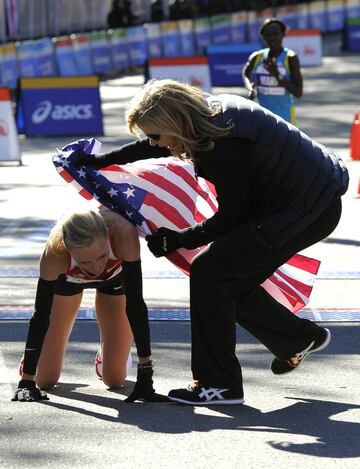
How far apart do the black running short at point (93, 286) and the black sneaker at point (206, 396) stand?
0.63 meters

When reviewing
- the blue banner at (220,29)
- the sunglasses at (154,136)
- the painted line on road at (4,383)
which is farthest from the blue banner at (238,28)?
the sunglasses at (154,136)

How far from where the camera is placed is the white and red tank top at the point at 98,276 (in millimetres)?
5953

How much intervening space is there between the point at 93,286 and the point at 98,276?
144 mm

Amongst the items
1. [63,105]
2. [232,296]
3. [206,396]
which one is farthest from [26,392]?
[63,105]

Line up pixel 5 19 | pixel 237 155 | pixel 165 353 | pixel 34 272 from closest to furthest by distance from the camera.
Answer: pixel 237 155 → pixel 165 353 → pixel 34 272 → pixel 5 19

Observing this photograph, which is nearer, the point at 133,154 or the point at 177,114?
the point at 177,114

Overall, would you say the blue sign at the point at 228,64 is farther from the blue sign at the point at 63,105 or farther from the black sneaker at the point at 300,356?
the black sneaker at the point at 300,356

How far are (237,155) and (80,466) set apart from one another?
153 cm

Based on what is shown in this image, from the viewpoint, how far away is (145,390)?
19.7 feet

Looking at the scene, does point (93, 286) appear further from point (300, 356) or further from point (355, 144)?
point (355, 144)

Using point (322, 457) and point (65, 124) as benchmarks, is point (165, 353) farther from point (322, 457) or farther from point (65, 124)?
point (65, 124)

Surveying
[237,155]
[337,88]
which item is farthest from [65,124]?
[237,155]

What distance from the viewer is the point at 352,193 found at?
43.4 feet

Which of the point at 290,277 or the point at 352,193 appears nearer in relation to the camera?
the point at 290,277
